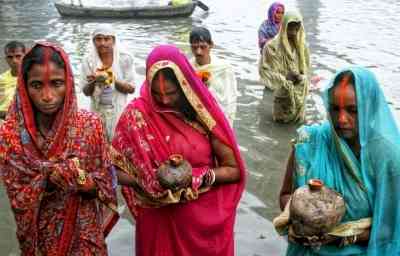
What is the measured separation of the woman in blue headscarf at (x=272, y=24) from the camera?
10281 mm

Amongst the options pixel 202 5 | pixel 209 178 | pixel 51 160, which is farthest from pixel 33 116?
pixel 202 5

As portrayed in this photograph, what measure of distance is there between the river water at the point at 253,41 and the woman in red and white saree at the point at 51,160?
1899 mm

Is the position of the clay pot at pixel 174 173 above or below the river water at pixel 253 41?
above

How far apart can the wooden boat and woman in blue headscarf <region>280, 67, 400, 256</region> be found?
16.8 meters

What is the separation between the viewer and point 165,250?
3168 mm

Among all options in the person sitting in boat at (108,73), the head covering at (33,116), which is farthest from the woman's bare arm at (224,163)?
the person sitting in boat at (108,73)

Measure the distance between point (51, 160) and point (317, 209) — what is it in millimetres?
1312

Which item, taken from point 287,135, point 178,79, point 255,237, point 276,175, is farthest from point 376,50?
point 178,79

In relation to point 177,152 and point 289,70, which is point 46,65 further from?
point 289,70

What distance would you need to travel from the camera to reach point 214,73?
5.65 metres

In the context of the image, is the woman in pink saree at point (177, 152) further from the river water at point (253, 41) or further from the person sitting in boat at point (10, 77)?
the person sitting in boat at point (10, 77)

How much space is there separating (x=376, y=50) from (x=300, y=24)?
6.40 meters

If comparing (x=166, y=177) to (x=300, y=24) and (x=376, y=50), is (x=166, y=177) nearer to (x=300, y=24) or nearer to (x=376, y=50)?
(x=300, y=24)

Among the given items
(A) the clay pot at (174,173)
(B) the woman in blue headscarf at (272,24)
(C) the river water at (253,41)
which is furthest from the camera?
(B) the woman in blue headscarf at (272,24)
